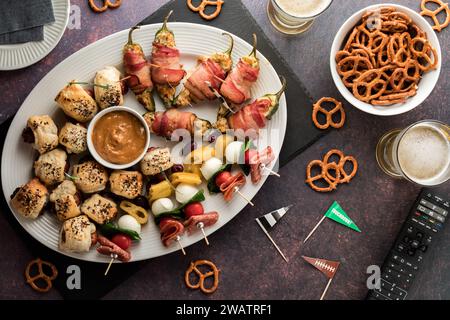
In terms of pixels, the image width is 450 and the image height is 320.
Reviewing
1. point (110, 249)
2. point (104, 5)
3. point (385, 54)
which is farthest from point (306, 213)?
point (104, 5)

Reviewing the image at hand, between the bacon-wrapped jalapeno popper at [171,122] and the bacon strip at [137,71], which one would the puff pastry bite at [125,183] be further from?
the bacon strip at [137,71]

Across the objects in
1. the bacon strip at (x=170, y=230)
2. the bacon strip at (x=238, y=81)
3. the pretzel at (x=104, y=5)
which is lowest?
the bacon strip at (x=170, y=230)

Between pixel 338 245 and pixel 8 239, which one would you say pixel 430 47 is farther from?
pixel 8 239

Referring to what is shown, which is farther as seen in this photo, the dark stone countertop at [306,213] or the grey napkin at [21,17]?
the dark stone countertop at [306,213]

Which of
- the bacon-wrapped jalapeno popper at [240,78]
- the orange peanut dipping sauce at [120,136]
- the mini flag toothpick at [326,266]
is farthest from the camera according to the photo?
the mini flag toothpick at [326,266]

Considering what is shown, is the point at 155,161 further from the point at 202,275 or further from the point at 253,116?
the point at 202,275

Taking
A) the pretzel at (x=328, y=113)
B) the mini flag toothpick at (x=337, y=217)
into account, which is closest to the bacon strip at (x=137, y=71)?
the pretzel at (x=328, y=113)

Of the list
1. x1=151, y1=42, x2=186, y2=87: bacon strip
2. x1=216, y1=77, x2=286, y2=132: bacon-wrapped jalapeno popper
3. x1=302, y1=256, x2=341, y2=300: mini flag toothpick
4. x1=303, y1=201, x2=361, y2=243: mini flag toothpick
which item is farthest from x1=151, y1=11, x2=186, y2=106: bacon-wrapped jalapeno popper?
x1=302, y1=256, x2=341, y2=300: mini flag toothpick
